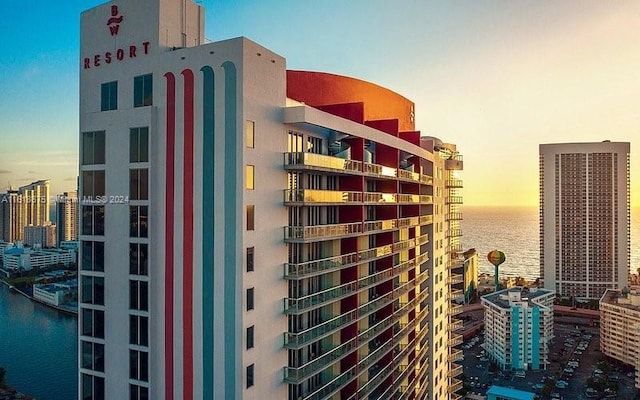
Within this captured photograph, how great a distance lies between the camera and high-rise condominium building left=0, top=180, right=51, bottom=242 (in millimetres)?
36559

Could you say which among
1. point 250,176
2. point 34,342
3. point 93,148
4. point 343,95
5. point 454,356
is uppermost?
point 343,95

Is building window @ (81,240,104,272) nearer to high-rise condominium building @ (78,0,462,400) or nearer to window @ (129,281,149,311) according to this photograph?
high-rise condominium building @ (78,0,462,400)

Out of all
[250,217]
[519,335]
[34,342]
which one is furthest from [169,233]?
[519,335]

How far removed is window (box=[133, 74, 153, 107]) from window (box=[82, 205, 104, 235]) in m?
3.63

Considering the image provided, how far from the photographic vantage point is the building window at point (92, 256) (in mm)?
16391

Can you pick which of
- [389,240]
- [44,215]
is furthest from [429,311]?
[44,215]

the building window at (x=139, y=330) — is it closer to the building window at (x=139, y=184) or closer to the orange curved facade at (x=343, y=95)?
the building window at (x=139, y=184)

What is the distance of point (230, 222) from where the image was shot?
14109mm

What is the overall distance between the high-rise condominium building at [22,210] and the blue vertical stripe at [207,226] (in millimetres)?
26822

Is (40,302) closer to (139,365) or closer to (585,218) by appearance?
(139,365)

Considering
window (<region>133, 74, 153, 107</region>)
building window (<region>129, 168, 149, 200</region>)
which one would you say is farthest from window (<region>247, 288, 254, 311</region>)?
window (<region>133, 74, 153, 107</region>)

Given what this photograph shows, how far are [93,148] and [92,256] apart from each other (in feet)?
11.6

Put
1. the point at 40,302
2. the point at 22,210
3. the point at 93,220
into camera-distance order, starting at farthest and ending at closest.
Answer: the point at 40,302
the point at 22,210
the point at 93,220

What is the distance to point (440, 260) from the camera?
33781 millimetres
